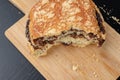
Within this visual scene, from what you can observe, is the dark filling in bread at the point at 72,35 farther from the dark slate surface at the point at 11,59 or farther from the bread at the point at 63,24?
the dark slate surface at the point at 11,59

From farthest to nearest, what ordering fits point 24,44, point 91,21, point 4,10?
point 4,10 → point 24,44 → point 91,21

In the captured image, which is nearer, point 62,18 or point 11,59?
point 62,18

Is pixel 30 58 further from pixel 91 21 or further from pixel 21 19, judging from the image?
pixel 91 21

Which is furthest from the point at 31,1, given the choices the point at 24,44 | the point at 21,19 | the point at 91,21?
the point at 91,21

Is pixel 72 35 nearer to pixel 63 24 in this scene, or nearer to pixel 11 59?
pixel 63 24

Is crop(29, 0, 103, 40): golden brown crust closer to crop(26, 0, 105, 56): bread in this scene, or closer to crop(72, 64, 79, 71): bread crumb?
crop(26, 0, 105, 56): bread

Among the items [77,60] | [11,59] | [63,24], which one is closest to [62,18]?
[63,24]
